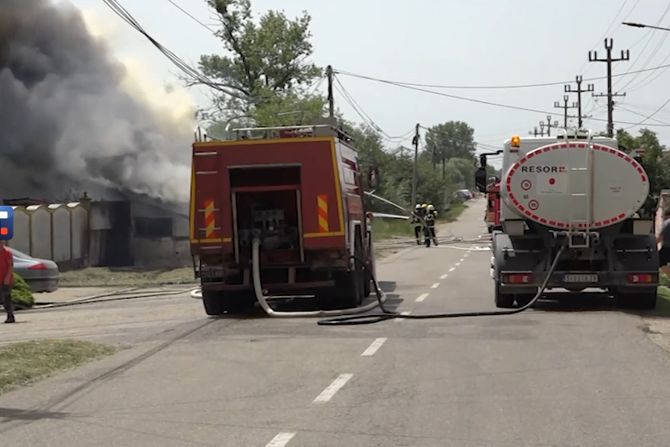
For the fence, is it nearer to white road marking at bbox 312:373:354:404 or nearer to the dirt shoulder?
the dirt shoulder

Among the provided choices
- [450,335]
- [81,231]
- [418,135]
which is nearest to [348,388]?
[450,335]

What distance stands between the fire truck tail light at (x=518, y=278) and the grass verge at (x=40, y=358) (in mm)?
6281

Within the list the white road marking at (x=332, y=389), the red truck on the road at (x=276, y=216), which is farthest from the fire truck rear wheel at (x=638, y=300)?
the white road marking at (x=332, y=389)

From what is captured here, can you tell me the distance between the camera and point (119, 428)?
7469mm

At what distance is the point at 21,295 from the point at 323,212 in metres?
8.18

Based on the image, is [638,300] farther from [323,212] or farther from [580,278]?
[323,212]

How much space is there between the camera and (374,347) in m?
11.5

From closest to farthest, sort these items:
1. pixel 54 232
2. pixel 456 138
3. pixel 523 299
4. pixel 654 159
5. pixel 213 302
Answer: pixel 213 302, pixel 523 299, pixel 54 232, pixel 654 159, pixel 456 138

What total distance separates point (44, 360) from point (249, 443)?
4823 millimetres

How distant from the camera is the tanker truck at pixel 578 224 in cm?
1483

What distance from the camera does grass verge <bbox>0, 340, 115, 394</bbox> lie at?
988cm

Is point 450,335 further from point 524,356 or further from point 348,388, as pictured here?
point 348,388

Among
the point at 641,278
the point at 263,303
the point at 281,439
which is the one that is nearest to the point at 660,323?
the point at 641,278

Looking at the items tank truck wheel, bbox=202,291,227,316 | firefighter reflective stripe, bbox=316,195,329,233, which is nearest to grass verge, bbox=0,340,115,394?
tank truck wheel, bbox=202,291,227,316
